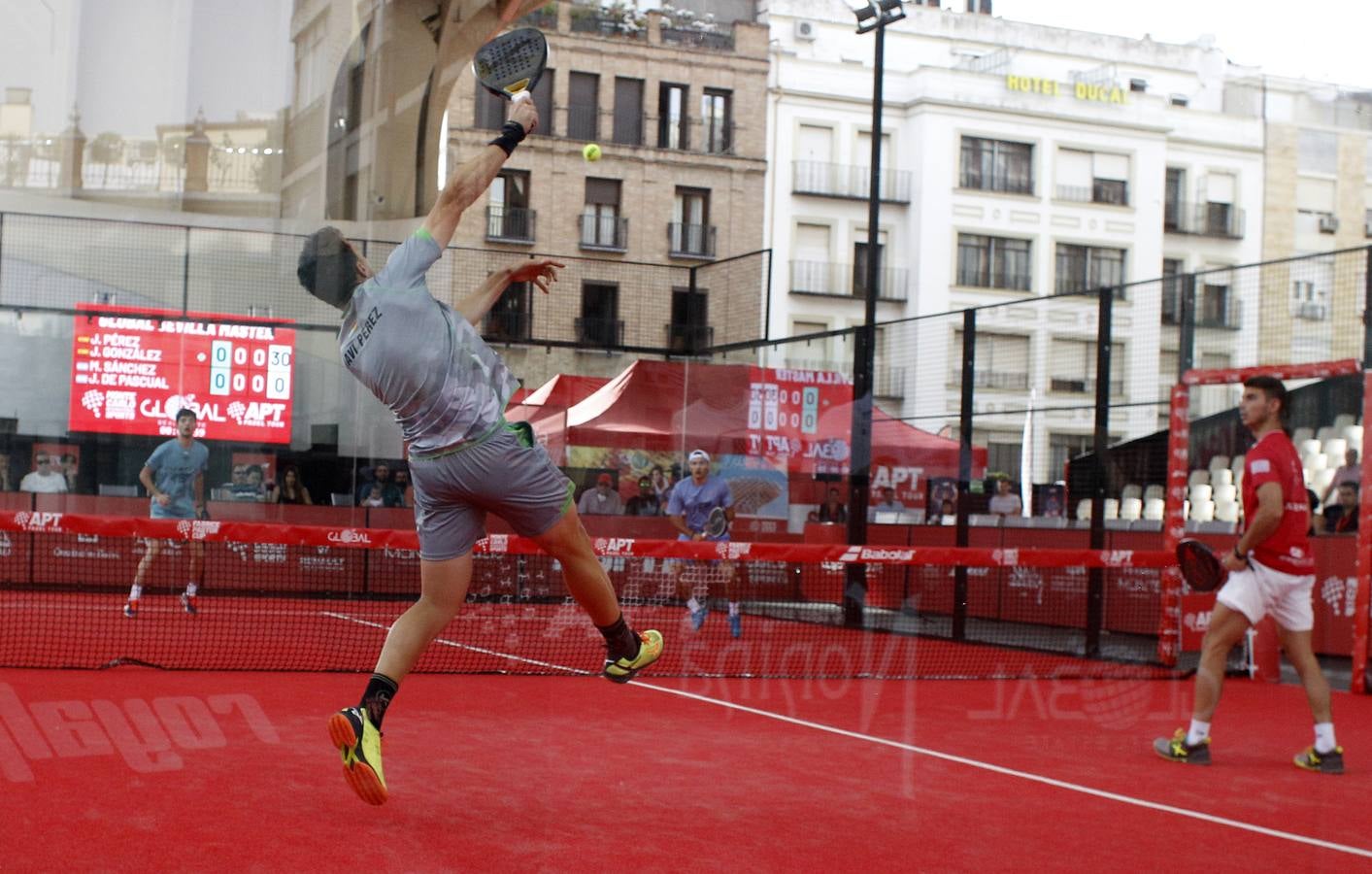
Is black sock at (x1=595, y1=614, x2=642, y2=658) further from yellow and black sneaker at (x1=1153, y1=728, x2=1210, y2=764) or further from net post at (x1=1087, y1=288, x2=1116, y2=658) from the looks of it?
net post at (x1=1087, y1=288, x2=1116, y2=658)

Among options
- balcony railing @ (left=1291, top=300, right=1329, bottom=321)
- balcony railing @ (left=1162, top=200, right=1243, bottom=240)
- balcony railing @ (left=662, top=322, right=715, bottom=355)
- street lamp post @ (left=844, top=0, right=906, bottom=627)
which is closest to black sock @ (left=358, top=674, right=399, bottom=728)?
street lamp post @ (left=844, top=0, right=906, bottom=627)

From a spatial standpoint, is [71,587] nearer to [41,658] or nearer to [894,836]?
[41,658]

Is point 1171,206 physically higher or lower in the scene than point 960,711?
higher

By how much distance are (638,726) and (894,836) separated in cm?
264

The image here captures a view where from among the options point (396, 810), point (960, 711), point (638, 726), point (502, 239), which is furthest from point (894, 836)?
point (502, 239)

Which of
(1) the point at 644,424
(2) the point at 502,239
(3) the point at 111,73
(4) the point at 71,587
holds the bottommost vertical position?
(4) the point at 71,587

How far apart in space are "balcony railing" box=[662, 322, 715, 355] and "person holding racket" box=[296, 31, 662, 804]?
15.0m

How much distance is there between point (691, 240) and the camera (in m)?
44.2

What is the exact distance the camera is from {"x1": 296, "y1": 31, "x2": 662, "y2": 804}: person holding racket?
523 centimetres

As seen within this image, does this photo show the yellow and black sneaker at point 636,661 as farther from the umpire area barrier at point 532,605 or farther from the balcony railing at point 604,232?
the balcony railing at point 604,232

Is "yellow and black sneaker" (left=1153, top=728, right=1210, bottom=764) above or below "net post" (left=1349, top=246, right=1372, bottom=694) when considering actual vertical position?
below

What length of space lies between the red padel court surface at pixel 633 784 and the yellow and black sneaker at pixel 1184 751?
4.2 inches

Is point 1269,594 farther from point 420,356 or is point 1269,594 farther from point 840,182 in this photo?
point 840,182

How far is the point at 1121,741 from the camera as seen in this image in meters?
8.07
